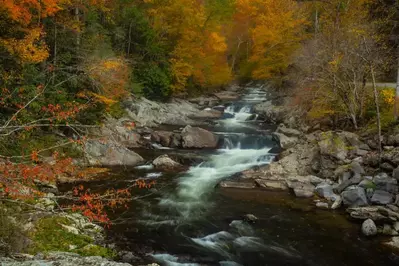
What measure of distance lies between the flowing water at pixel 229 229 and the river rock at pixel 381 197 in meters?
1.37

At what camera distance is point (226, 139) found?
2141 cm

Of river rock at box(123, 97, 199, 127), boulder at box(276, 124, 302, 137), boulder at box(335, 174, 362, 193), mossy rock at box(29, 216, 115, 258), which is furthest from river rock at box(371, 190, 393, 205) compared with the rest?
river rock at box(123, 97, 199, 127)

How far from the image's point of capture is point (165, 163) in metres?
17.0

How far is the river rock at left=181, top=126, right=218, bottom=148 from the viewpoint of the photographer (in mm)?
20406

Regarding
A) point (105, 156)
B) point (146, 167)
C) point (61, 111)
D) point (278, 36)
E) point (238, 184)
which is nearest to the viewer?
point (61, 111)

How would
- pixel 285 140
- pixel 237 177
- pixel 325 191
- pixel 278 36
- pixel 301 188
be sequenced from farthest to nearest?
pixel 278 36, pixel 285 140, pixel 237 177, pixel 301 188, pixel 325 191

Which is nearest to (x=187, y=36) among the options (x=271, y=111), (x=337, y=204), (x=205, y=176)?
(x=271, y=111)

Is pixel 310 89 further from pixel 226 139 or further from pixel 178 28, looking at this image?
pixel 178 28

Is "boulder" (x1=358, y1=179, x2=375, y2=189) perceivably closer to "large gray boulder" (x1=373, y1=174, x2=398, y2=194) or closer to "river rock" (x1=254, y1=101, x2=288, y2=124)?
"large gray boulder" (x1=373, y1=174, x2=398, y2=194)

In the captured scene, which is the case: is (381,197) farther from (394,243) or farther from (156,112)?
(156,112)

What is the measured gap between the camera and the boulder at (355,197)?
12.1 meters

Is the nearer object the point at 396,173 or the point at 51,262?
the point at 51,262

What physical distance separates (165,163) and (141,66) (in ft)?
46.9

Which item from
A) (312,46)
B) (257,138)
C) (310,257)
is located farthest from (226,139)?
(310,257)
